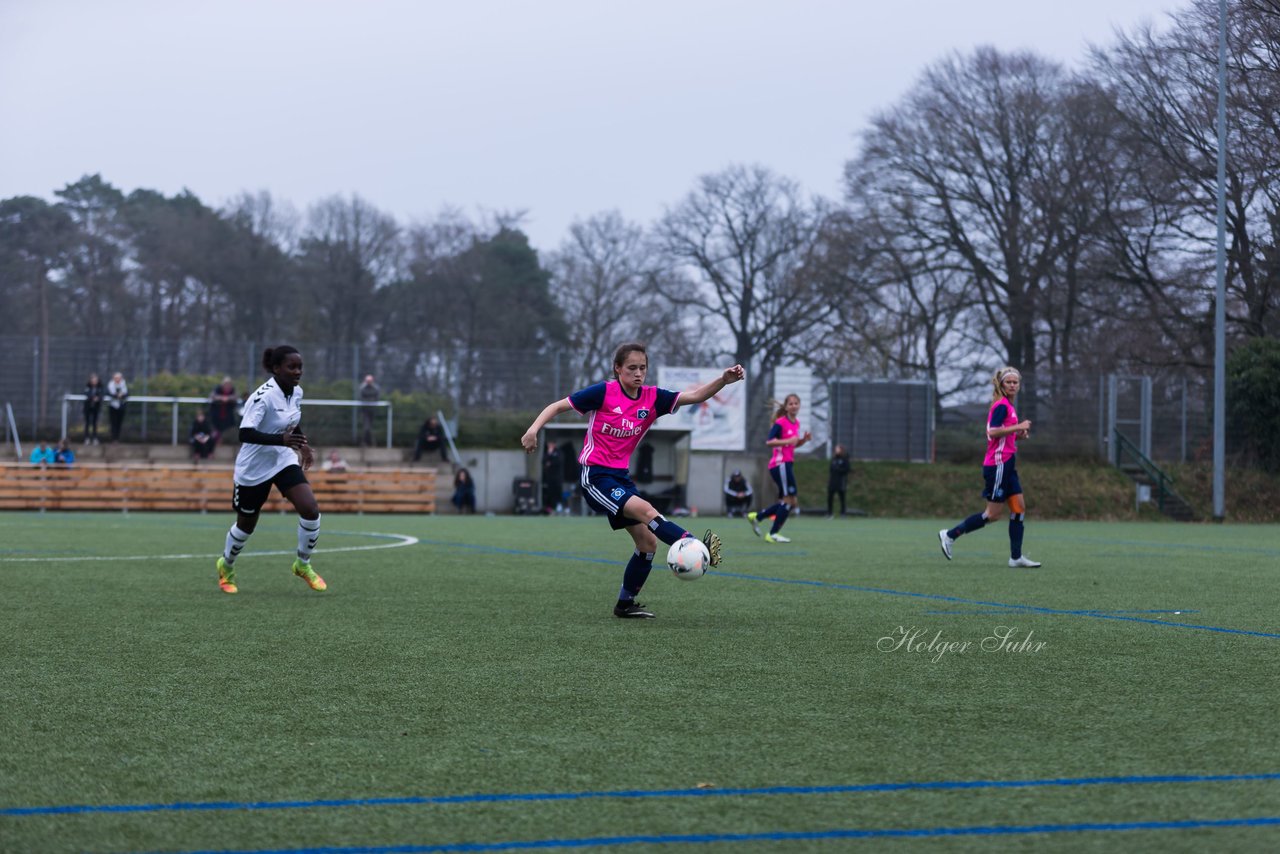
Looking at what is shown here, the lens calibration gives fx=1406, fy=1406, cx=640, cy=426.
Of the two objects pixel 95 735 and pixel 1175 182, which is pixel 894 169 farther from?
pixel 95 735

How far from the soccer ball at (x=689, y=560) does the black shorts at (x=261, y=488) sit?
371 centimetres

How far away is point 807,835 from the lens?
365cm

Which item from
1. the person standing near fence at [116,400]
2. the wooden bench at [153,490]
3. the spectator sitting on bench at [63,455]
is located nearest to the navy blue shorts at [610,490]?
the wooden bench at [153,490]

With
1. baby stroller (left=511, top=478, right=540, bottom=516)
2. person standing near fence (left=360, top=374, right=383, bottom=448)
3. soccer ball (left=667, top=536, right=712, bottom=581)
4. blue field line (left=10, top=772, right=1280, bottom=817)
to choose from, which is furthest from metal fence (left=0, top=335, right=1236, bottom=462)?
blue field line (left=10, top=772, right=1280, bottom=817)

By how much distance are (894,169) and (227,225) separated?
2852 cm

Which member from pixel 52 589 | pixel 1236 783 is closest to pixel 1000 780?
pixel 1236 783

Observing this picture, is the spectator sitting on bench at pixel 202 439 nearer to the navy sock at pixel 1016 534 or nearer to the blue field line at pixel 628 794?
the navy sock at pixel 1016 534

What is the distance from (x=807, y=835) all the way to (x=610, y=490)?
5.38 m

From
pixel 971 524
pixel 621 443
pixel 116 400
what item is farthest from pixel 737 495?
pixel 621 443

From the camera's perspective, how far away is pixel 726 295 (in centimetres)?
5575

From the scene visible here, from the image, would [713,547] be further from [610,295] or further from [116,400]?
[610,295]

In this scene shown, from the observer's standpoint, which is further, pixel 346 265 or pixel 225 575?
pixel 346 265

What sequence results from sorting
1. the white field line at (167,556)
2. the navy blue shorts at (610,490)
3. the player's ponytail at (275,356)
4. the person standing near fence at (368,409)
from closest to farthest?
the navy blue shorts at (610,490) → the player's ponytail at (275,356) → the white field line at (167,556) → the person standing near fence at (368,409)

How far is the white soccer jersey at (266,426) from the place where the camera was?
10547 mm
